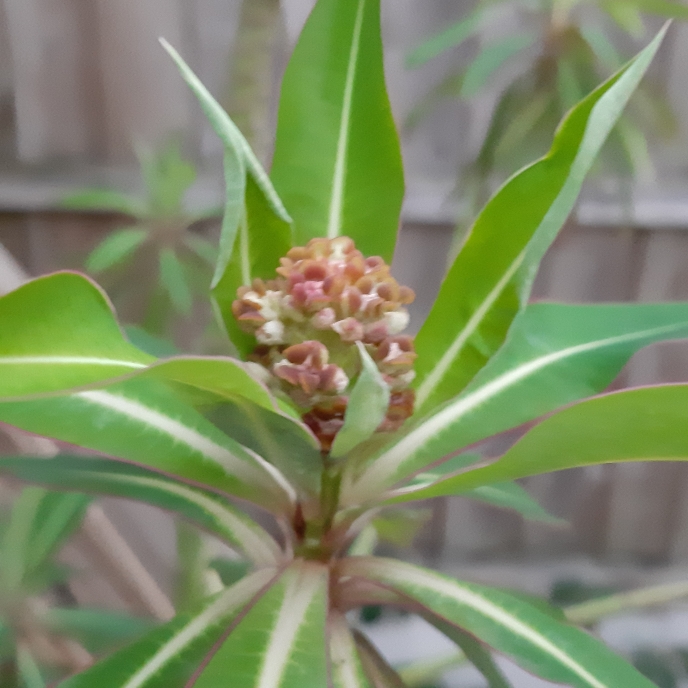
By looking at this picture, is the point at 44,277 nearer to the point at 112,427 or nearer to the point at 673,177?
the point at 112,427

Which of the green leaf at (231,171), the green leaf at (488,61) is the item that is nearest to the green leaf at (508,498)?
the green leaf at (231,171)

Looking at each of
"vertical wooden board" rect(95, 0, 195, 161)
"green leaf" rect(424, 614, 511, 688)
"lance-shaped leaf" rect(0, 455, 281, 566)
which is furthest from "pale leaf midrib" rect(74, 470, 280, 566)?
"vertical wooden board" rect(95, 0, 195, 161)

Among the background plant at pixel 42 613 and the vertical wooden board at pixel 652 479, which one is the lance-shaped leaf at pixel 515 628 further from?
the vertical wooden board at pixel 652 479

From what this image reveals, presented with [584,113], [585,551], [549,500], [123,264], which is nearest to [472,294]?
[584,113]

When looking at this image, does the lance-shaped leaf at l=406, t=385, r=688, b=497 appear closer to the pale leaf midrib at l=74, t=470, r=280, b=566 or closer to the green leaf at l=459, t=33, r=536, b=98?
the pale leaf midrib at l=74, t=470, r=280, b=566

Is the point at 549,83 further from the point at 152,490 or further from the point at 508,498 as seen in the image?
the point at 152,490

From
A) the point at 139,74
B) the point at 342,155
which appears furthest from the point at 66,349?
the point at 139,74
